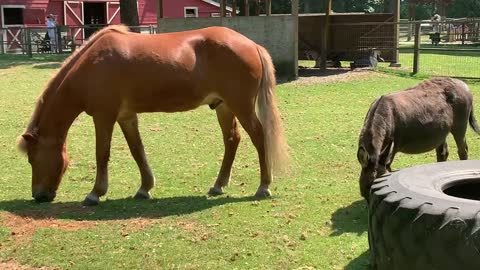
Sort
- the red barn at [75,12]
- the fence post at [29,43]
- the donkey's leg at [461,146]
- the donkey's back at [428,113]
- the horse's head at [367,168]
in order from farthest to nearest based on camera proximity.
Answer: the red barn at [75,12] → the fence post at [29,43] → the donkey's leg at [461,146] → the donkey's back at [428,113] → the horse's head at [367,168]

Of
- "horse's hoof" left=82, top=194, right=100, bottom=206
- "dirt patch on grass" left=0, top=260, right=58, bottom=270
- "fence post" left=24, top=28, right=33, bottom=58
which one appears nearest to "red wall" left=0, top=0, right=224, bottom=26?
"fence post" left=24, top=28, right=33, bottom=58

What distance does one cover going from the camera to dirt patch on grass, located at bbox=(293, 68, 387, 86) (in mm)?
15899

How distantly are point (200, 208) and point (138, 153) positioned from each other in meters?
1.17

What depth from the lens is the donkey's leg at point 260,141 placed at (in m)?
6.21

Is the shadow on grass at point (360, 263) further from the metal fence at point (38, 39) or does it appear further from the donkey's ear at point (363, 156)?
the metal fence at point (38, 39)

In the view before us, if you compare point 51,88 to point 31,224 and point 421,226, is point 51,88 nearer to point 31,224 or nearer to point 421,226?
point 31,224

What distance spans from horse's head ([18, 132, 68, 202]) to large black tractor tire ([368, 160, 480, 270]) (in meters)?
3.61

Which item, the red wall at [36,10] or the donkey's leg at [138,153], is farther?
the red wall at [36,10]

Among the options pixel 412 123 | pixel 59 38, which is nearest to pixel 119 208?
pixel 412 123

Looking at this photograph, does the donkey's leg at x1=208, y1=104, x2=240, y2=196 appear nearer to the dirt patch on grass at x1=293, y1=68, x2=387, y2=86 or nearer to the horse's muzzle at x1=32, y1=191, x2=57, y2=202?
the horse's muzzle at x1=32, y1=191, x2=57, y2=202

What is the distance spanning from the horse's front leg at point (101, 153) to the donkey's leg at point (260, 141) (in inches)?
51.9

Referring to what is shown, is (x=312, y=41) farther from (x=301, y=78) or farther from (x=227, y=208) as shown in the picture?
(x=227, y=208)

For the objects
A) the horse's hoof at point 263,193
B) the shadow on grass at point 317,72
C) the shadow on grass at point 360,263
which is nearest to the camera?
the shadow on grass at point 360,263

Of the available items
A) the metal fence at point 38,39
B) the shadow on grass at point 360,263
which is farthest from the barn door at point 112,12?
the shadow on grass at point 360,263
